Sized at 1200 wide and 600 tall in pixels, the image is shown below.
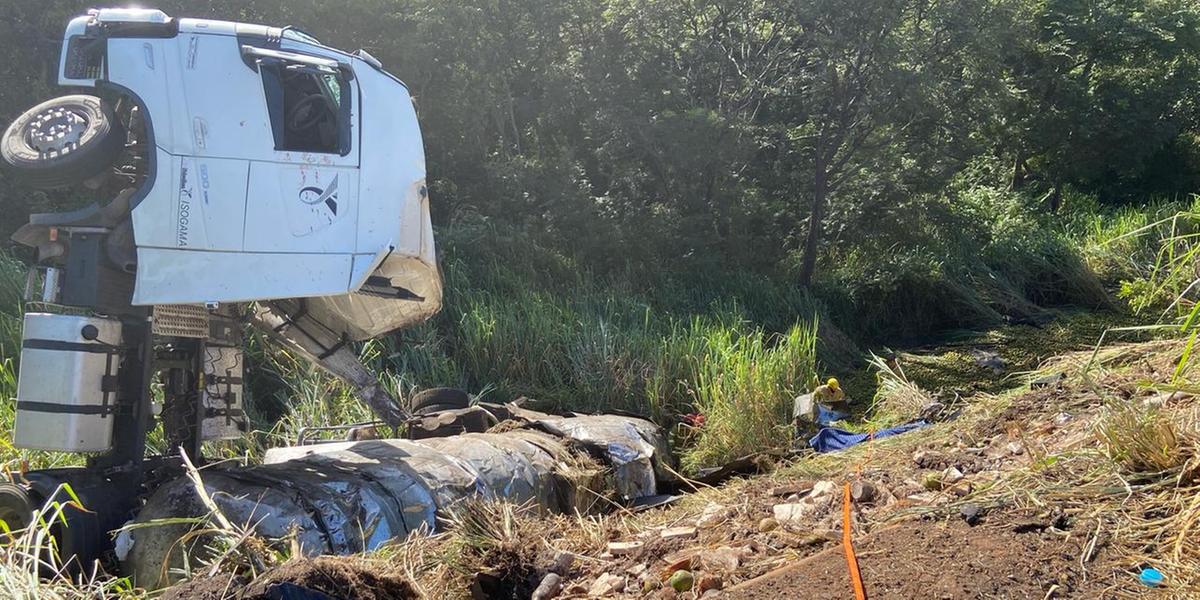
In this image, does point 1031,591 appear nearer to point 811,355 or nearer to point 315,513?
point 315,513

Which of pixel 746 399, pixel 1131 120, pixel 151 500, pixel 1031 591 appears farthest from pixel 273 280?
pixel 1131 120

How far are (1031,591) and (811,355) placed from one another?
6.51m

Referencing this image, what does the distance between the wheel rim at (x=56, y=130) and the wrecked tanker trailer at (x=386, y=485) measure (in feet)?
5.47

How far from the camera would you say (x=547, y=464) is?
6.52 meters

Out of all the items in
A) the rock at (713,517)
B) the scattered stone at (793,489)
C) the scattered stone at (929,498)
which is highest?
the scattered stone at (929,498)

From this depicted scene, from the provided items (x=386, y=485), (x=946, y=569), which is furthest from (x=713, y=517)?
(x=386, y=485)

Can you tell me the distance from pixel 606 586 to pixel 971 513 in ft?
4.30

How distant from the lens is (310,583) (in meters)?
3.37

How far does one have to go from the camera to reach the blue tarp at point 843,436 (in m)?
7.59

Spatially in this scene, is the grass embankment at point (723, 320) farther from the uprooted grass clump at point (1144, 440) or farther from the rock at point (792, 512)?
the rock at point (792, 512)

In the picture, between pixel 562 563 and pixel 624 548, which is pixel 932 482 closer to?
pixel 624 548

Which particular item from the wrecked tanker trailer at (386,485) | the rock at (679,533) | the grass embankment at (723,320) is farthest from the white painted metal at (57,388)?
the rock at (679,533)

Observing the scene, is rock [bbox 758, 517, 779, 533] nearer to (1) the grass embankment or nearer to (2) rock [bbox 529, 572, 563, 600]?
(2) rock [bbox 529, 572, 563, 600]

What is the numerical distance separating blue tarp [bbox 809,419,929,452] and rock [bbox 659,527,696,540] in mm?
3120
